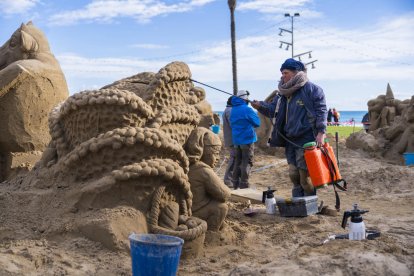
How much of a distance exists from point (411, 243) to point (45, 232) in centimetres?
292

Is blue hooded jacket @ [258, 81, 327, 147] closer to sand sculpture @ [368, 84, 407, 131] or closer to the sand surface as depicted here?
the sand surface

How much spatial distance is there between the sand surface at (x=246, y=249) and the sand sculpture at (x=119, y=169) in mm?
136

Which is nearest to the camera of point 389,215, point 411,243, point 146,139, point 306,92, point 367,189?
point 146,139

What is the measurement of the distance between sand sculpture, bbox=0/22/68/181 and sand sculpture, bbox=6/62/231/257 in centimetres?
207

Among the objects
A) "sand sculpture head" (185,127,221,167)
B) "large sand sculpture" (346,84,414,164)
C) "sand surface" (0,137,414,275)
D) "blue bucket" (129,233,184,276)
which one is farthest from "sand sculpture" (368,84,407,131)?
"blue bucket" (129,233,184,276)

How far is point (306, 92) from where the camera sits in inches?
200

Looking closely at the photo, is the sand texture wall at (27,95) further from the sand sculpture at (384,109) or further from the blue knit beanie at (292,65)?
the sand sculpture at (384,109)

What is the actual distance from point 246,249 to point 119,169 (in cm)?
133

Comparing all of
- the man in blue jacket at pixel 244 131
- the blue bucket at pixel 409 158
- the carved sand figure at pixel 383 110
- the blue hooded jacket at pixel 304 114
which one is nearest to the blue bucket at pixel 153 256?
the blue hooded jacket at pixel 304 114

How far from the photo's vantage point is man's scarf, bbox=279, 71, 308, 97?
16.6ft

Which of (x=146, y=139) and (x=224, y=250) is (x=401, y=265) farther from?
(x=146, y=139)

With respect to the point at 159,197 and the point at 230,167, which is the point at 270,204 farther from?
the point at 230,167

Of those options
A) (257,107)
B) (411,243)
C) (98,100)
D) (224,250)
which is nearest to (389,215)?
(411,243)

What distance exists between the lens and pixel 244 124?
708 centimetres
